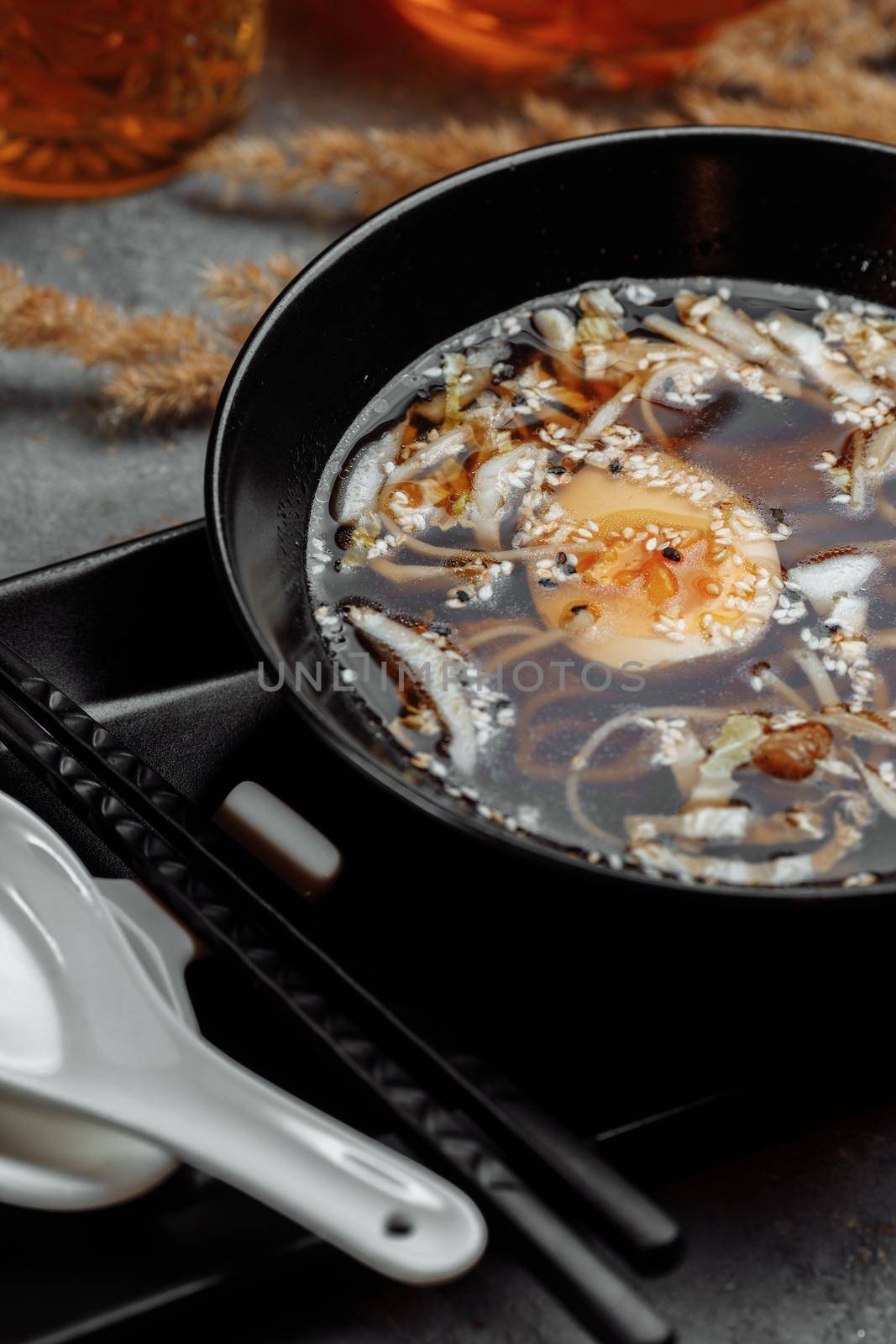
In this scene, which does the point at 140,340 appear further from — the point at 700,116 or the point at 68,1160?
the point at 68,1160

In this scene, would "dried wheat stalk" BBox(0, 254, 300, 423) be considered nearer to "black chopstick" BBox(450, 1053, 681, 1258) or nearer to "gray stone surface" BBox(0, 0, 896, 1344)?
"gray stone surface" BBox(0, 0, 896, 1344)

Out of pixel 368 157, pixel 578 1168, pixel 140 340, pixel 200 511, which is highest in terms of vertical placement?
pixel 368 157

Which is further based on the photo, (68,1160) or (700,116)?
(700,116)

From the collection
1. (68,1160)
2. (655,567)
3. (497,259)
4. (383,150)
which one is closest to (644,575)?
(655,567)

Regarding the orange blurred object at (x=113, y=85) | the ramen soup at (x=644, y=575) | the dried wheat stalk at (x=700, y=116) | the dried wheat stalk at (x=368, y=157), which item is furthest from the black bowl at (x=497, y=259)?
the orange blurred object at (x=113, y=85)

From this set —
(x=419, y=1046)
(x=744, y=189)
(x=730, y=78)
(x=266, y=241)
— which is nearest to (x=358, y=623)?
(x=419, y=1046)
